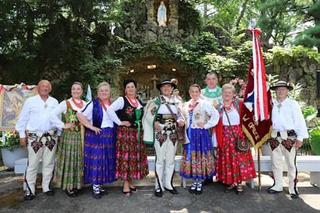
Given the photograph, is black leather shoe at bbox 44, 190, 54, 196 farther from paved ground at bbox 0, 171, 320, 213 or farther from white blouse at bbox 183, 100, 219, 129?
white blouse at bbox 183, 100, 219, 129

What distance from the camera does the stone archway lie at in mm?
13438

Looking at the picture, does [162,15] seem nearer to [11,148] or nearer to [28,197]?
[11,148]

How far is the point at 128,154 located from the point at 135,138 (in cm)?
21

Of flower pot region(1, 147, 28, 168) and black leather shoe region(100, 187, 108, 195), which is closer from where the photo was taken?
black leather shoe region(100, 187, 108, 195)

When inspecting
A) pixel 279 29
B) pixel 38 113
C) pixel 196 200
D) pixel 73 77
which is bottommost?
pixel 196 200

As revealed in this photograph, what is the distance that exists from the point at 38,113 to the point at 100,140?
86 cm

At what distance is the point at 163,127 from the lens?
13.3 ft

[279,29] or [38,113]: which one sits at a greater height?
[279,29]

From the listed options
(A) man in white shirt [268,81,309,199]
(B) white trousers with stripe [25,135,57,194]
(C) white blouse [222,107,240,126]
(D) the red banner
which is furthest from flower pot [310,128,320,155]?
(B) white trousers with stripe [25,135,57,194]

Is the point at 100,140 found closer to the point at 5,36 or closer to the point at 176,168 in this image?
the point at 176,168

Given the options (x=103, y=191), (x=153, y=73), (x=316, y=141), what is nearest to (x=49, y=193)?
(x=103, y=191)

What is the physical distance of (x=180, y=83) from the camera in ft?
48.7

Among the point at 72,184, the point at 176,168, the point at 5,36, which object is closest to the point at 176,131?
the point at 176,168

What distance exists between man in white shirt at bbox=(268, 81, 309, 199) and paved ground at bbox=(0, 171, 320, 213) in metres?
0.25
